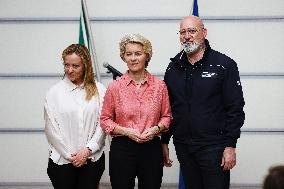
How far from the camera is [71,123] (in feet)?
7.50

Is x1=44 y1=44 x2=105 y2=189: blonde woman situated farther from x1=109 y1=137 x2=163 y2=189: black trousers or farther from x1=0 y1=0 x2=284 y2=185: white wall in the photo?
x1=0 y1=0 x2=284 y2=185: white wall

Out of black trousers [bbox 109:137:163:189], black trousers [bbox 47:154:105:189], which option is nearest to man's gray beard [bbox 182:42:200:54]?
black trousers [bbox 109:137:163:189]

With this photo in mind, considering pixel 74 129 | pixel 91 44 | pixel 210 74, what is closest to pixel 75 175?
pixel 74 129

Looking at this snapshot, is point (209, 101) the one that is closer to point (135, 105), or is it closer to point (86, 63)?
point (135, 105)

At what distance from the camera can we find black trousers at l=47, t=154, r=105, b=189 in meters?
2.29

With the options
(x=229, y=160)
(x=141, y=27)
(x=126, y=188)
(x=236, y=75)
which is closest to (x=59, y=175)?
(x=126, y=188)

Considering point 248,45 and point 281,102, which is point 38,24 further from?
point 281,102

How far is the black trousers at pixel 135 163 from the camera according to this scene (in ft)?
7.16

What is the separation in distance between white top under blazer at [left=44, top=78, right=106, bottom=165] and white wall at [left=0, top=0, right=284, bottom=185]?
1.07 meters

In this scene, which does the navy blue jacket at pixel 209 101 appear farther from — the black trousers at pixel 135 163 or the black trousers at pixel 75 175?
the black trousers at pixel 75 175

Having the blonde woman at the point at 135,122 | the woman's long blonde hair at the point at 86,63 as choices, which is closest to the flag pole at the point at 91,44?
the woman's long blonde hair at the point at 86,63

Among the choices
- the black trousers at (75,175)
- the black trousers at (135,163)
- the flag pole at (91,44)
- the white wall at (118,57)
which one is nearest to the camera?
the black trousers at (135,163)

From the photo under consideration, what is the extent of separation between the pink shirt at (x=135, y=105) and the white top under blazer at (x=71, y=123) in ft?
0.33

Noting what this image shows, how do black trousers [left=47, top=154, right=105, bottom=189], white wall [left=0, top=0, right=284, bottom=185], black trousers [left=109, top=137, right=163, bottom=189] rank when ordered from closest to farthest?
black trousers [left=109, top=137, right=163, bottom=189], black trousers [left=47, top=154, right=105, bottom=189], white wall [left=0, top=0, right=284, bottom=185]
